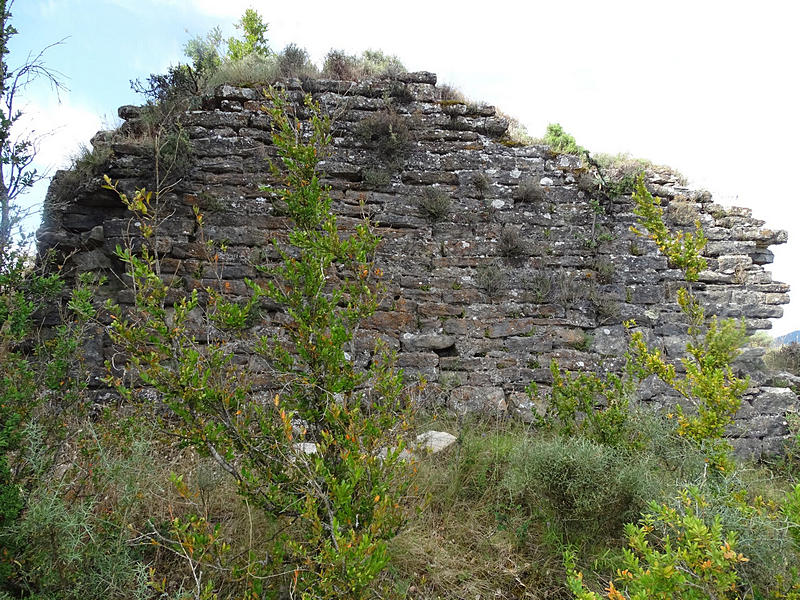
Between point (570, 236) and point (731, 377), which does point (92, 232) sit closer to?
point (570, 236)

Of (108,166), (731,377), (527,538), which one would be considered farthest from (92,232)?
(731,377)

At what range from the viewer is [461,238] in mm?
5828

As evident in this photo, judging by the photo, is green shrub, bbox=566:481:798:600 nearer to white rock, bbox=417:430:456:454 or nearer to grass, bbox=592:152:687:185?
white rock, bbox=417:430:456:454

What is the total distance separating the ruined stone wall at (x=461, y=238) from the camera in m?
5.41

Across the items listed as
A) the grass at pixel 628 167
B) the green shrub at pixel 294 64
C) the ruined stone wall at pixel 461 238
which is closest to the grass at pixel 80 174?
the ruined stone wall at pixel 461 238

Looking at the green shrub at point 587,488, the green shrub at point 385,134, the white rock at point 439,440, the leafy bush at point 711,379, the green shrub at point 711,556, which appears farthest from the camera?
the green shrub at point 385,134

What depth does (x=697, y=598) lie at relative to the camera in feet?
6.69

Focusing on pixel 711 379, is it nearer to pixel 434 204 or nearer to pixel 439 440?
pixel 439 440

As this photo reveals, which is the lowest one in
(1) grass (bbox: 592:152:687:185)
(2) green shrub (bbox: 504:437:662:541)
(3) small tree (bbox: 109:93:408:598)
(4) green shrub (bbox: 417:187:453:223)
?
(2) green shrub (bbox: 504:437:662:541)

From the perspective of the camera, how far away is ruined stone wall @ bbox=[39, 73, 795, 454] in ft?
17.7

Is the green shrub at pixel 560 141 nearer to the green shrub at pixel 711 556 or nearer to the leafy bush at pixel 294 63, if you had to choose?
the leafy bush at pixel 294 63

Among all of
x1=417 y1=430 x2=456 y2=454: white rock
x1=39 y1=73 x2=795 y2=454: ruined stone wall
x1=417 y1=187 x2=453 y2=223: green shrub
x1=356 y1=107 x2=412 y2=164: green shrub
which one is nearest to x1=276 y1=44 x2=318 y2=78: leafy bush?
x1=39 y1=73 x2=795 y2=454: ruined stone wall

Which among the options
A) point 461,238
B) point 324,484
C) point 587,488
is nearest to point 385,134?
point 461,238

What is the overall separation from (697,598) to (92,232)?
591cm
